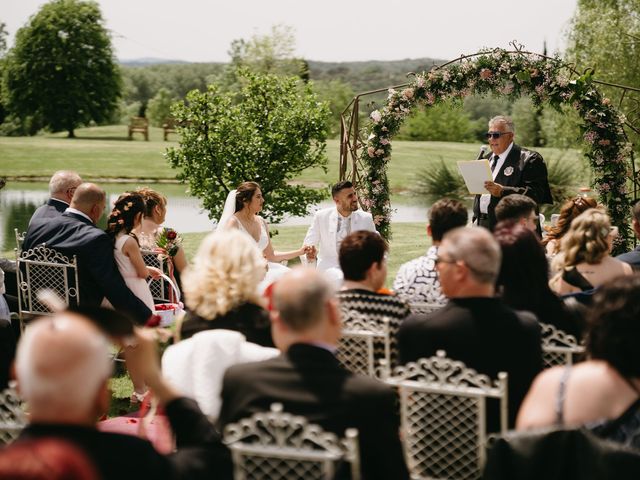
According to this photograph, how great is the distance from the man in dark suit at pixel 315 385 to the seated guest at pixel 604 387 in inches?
21.6

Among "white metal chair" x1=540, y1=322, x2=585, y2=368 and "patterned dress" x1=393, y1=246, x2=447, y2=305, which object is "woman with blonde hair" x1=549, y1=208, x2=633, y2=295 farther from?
"white metal chair" x1=540, y1=322, x2=585, y2=368

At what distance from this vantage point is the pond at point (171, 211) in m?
23.5

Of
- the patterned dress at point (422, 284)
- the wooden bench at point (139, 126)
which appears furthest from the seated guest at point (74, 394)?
the wooden bench at point (139, 126)

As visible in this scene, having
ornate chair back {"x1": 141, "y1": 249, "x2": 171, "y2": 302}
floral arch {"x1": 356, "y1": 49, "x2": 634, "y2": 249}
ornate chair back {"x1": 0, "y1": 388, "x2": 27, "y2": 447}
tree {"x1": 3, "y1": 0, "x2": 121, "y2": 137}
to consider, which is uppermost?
tree {"x1": 3, "y1": 0, "x2": 121, "y2": 137}

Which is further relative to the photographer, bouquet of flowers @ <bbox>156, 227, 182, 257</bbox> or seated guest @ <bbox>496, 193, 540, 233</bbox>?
bouquet of flowers @ <bbox>156, 227, 182, 257</bbox>

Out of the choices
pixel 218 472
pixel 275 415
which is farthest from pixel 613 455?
pixel 218 472

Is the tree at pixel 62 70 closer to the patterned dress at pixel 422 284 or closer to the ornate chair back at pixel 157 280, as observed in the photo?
the ornate chair back at pixel 157 280

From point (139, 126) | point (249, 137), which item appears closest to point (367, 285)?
point (249, 137)

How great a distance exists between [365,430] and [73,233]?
15.0ft

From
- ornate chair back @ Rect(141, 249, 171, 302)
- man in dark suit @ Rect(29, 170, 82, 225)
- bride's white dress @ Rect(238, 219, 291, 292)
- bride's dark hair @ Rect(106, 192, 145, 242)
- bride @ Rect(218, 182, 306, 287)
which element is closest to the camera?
bride's dark hair @ Rect(106, 192, 145, 242)

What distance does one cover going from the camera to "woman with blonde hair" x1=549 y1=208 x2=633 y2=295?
205 inches

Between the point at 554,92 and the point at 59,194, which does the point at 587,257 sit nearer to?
the point at 59,194

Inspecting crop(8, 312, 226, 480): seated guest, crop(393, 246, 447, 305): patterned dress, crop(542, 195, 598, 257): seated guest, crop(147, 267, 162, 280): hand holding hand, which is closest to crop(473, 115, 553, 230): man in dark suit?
crop(542, 195, 598, 257): seated guest

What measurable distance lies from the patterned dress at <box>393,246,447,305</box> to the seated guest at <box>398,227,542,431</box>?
157cm
